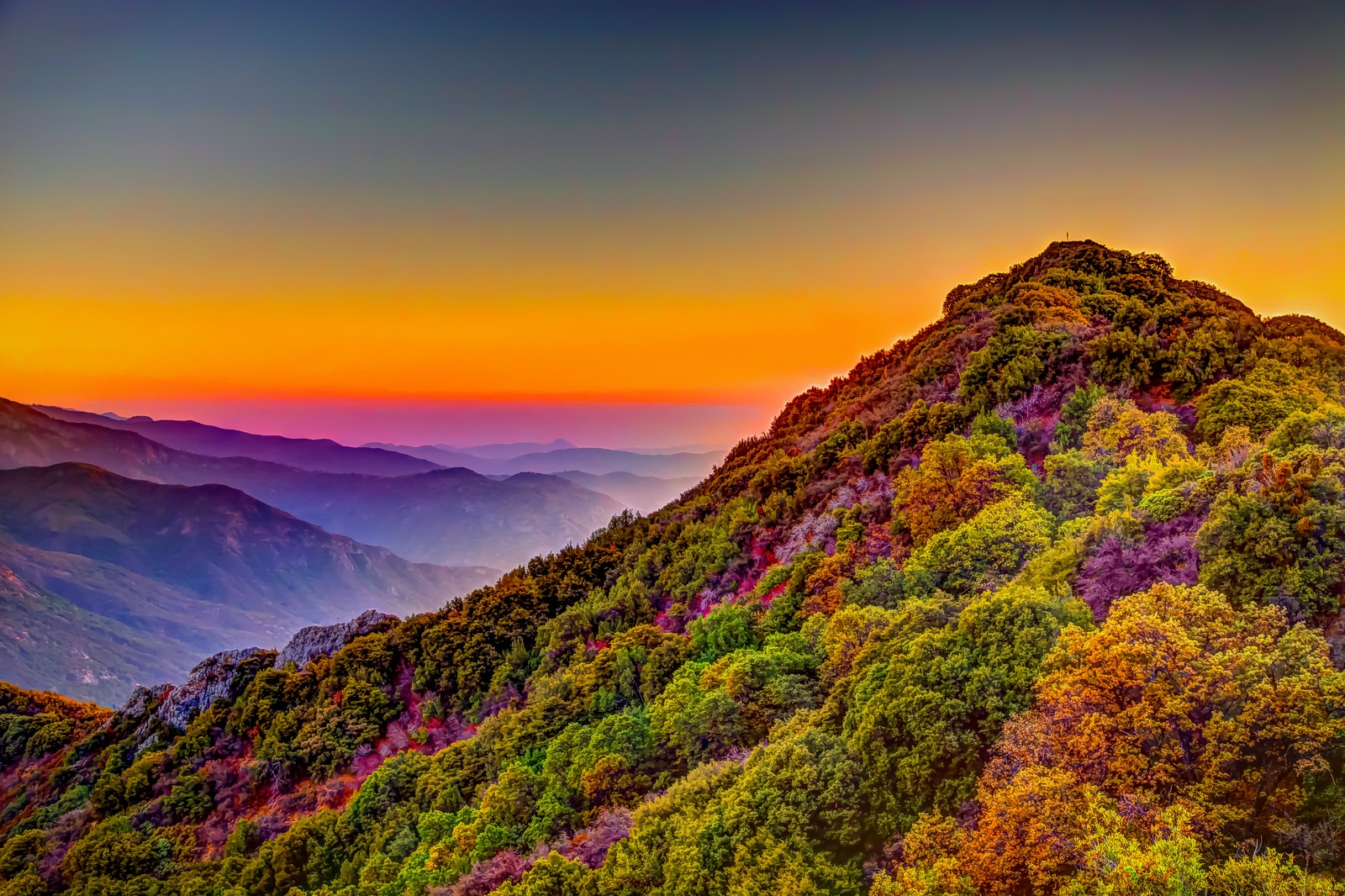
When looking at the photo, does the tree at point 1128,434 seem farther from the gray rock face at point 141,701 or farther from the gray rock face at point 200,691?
the gray rock face at point 141,701

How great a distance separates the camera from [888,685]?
1959 cm

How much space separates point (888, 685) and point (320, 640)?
36905mm

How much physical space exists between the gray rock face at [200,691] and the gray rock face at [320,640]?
2.27 metres

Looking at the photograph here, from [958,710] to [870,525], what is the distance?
1714cm

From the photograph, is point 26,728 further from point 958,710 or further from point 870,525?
point 958,710

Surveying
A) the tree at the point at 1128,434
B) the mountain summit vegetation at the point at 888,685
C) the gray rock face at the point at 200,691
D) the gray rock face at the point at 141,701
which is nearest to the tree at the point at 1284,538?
the mountain summit vegetation at the point at 888,685

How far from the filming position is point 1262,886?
11398 mm

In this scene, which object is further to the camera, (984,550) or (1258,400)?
(1258,400)

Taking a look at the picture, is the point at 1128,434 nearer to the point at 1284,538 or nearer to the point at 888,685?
the point at 1284,538

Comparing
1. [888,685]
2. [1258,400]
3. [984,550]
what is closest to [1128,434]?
[1258,400]

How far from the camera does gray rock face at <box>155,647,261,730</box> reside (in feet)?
147

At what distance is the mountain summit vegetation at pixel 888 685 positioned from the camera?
47.4 ft

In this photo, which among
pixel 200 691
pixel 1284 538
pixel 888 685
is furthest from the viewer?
pixel 200 691

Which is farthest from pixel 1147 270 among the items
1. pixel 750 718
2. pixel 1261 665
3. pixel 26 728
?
pixel 26 728
